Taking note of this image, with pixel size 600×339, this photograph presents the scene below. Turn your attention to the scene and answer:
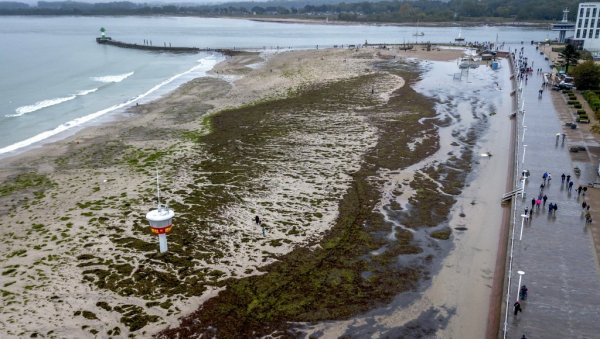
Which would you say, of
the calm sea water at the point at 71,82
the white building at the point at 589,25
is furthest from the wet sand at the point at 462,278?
the white building at the point at 589,25

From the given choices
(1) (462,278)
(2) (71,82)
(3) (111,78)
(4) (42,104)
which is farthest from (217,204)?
(3) (111,78)

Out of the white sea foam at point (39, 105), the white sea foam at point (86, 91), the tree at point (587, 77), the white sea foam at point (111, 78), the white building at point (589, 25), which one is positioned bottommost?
the white sea foam at point (39, 105)

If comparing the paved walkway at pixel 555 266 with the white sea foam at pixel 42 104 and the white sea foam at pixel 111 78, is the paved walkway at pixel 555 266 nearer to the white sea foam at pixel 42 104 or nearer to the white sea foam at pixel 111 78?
the white sea foam at pixel 42 104

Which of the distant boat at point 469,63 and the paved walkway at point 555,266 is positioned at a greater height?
the distant boat at point 469,63

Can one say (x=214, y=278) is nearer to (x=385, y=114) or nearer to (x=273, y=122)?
(x=273, y=122)

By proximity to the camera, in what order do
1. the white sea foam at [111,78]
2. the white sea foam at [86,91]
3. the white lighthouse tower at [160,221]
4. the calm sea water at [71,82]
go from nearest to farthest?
the white lighthouse tower at [160,221]
the calm sea water at [71,82]
the white sea foam at [86,91]
the white sea foam at [111,78]

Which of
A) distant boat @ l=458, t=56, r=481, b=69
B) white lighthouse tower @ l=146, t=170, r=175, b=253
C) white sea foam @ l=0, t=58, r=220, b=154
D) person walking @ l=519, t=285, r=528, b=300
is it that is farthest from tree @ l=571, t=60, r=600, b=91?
white lighthouse tower @ l=146, t=170, r=175, b=253

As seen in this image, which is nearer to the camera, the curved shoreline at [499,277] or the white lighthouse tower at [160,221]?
the curved shoreline at [499,277]

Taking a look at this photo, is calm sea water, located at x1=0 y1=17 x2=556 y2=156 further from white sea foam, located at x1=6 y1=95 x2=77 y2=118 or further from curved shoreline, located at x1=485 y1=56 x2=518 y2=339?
curved shoreline, located at x1=485 y1=56 x2=518 y2=339

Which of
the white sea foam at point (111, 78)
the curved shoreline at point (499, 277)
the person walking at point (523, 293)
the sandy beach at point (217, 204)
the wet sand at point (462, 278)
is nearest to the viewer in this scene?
the curved shoreline at point (499, 277)
